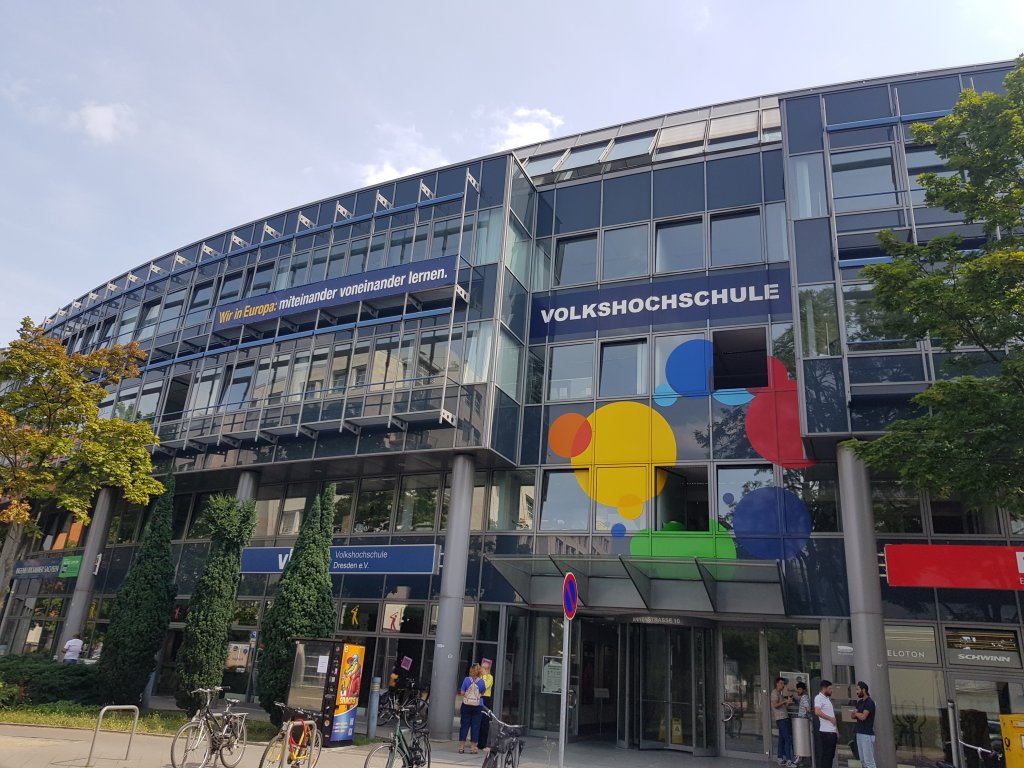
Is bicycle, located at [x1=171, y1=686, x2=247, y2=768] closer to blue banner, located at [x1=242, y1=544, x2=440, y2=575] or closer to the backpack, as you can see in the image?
the backpack

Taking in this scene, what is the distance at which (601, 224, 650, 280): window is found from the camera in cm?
2112

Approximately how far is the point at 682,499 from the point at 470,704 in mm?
7528

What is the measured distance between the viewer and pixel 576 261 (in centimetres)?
2225

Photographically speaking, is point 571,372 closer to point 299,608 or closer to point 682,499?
point 682,499

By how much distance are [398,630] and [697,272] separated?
41.3 ft

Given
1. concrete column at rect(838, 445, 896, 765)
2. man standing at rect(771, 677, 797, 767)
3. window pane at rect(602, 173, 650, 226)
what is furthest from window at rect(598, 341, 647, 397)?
man standing at rect(771, 677, 797, 767)

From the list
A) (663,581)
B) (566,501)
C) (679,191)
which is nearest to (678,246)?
(679,191)

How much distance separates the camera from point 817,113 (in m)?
18.8

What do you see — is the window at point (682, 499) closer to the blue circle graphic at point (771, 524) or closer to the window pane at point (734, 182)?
the blue circle graphic at point (771, 524)

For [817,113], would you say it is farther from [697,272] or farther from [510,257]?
[510,257]

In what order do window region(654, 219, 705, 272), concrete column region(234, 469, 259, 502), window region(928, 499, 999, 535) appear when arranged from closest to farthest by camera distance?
window region(928, 499, 999, 535), window region(654, 219, 705, 272), concrete column region(234, 469, 259, 502)

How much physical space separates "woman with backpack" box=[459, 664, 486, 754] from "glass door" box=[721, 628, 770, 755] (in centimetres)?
571

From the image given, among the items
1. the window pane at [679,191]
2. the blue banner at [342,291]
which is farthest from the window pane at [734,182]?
the blue banner at [342,291]

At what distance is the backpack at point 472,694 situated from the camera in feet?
47.9
